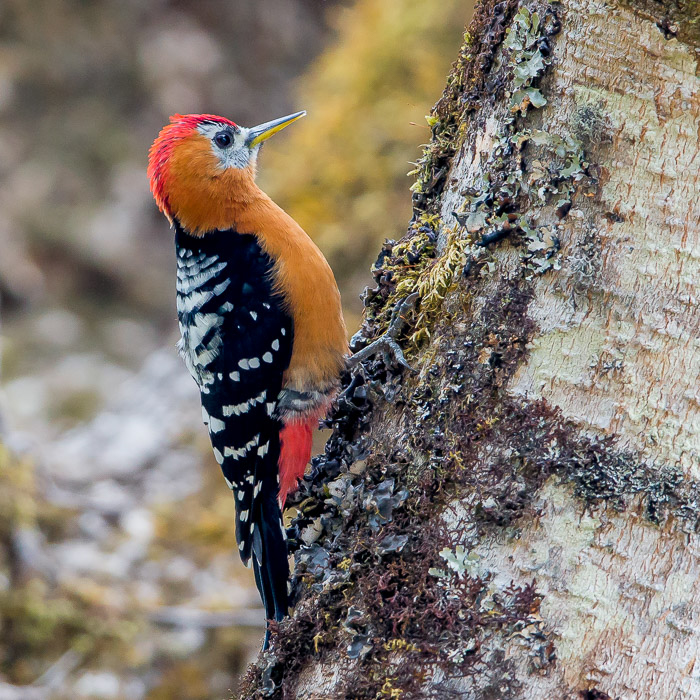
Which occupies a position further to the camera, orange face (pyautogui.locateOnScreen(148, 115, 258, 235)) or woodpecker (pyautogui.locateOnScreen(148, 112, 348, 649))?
orange face (pyautogui.locateOnScreen(148, 115, 258, 235))

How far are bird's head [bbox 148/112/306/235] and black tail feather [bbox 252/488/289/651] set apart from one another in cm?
119

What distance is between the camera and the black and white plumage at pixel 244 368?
302 cm

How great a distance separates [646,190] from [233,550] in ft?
11.3

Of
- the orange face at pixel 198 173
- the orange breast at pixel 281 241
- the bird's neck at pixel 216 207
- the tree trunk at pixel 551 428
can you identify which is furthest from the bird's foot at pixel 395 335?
the orange face at pixel 198 173

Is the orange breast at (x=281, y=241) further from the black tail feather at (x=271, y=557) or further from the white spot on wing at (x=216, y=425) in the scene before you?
the black tail feather at (x=271, y=557)

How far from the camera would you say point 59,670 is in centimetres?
381

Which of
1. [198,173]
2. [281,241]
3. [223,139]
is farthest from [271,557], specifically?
[223,139]

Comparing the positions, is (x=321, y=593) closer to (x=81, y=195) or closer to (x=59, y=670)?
(x=59, y=670)

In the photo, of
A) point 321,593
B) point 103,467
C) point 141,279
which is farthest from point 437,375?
point 141,279

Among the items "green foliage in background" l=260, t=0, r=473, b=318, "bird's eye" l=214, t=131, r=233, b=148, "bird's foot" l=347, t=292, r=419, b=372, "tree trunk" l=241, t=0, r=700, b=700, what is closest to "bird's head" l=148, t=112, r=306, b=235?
"bird's eye" l=214, t=131, r=233, b=148

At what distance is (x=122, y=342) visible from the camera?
25.5 feet

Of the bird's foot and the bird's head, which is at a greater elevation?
the bird's head

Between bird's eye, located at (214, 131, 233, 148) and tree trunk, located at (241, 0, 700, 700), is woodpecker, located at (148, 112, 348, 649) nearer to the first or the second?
bird's eye, located at (214, 131, 233, 148)

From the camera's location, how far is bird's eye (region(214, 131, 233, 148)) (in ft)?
11.3
